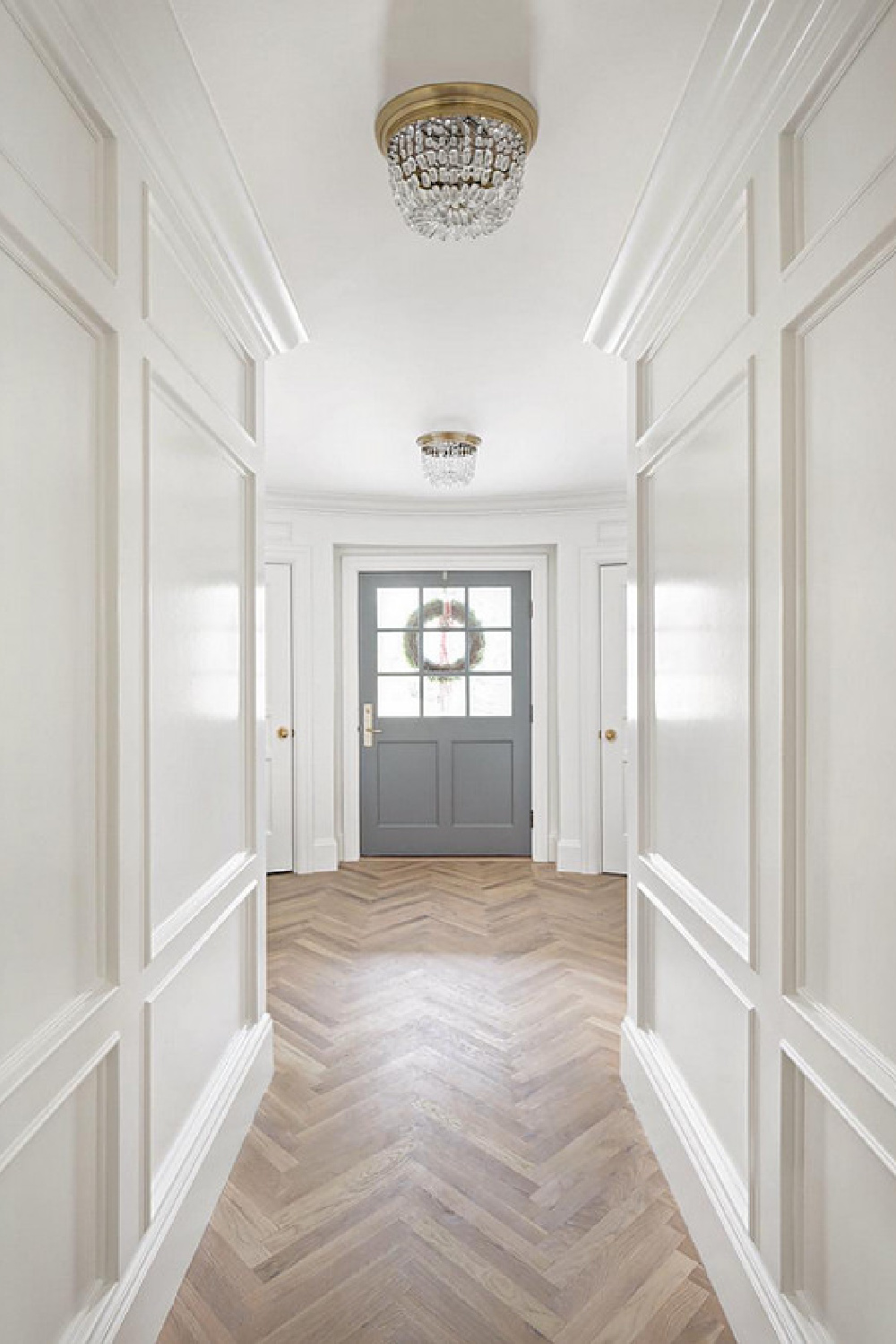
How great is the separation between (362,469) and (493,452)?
2.48ft

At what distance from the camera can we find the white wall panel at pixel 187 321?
5.35 feet

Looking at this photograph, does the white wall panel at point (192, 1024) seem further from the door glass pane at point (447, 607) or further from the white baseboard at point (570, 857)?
the door glass pane at point (447, 607)

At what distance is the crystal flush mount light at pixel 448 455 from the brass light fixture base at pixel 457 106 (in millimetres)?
2127

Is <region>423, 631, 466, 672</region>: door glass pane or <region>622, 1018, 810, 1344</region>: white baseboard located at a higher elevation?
<region>423, 631, 466, 672</region>: door glass pane

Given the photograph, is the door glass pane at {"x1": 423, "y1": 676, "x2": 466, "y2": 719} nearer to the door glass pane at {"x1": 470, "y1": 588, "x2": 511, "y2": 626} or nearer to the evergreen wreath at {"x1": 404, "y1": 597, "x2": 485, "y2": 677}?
the evergreen wreath at {"x1": 404, "y1": 597, "x2": 485, "y2": 677}

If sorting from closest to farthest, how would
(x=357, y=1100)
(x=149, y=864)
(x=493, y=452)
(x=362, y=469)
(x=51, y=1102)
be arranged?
(x=51, y=1102) < (x=149, y=864) < (x=357, y=1100) < (x=493, y=452) < (x=362, y=469)

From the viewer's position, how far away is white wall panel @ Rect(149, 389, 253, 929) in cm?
166

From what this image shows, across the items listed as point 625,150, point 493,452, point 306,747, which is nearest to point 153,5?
point 625,150

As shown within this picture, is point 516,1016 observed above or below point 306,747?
below

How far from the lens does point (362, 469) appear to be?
445 cm

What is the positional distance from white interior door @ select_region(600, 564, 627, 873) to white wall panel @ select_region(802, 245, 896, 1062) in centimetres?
377

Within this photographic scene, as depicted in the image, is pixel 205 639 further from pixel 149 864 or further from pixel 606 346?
pixel 606 346

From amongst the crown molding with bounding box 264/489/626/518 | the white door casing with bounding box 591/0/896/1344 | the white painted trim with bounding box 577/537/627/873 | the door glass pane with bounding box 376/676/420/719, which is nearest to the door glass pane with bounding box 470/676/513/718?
the door glass pane with bounding box 376/676/420/719

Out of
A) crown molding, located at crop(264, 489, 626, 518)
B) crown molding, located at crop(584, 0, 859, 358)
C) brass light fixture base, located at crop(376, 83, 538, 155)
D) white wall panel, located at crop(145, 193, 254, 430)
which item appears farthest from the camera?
crown molding, located at crop(264, 489, 626, 518)
